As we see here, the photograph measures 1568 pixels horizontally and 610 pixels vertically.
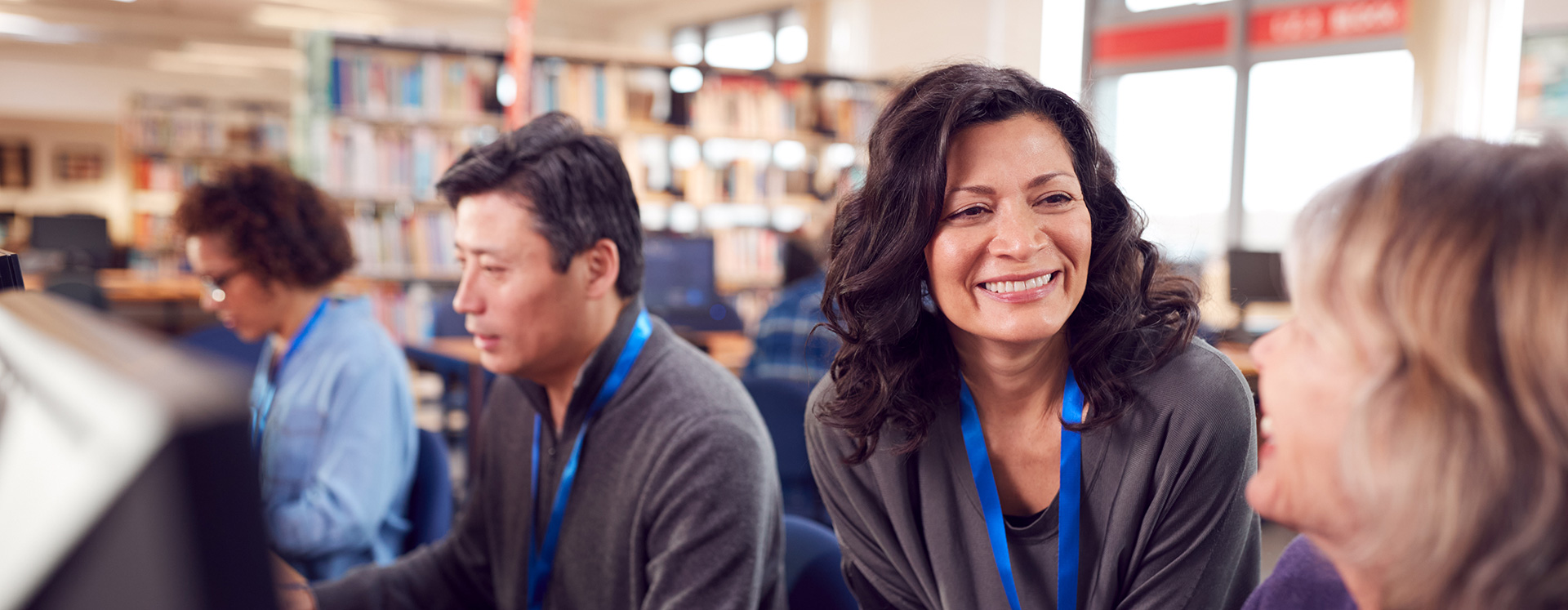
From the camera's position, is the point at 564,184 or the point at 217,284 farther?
the point at 217,284

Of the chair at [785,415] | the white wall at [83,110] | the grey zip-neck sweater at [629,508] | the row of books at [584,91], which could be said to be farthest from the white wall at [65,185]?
the grey zip-neck sweater at [629,508]

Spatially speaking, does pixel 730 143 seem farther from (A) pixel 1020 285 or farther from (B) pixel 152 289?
(A) pixel 1020 285

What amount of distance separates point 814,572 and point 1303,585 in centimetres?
65

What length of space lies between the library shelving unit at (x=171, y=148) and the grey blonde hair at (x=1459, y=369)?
10.8m

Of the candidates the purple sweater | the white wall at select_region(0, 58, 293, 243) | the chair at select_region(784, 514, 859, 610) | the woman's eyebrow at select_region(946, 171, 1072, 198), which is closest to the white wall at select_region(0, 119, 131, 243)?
the white wall at select_region(0, 58, 293, 243)

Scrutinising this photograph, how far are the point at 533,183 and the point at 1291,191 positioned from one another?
635cm

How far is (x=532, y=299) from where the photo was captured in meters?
1.53

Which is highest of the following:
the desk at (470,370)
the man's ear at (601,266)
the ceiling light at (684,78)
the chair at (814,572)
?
the ceiling light at (684,78)

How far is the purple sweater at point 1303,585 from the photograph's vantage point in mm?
1003

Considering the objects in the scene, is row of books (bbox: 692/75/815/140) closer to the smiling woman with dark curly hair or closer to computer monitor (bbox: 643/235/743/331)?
computer monitor (bbox: 643/235/743/331)

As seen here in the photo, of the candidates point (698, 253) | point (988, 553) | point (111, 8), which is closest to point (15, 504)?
point (988, 553)

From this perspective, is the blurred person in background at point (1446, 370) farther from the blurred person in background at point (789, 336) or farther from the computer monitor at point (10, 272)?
the blurred person in background at point (789, 336)

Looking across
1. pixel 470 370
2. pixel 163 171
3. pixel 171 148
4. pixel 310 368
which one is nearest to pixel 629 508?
pixel 310 368

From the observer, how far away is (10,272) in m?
0.68
